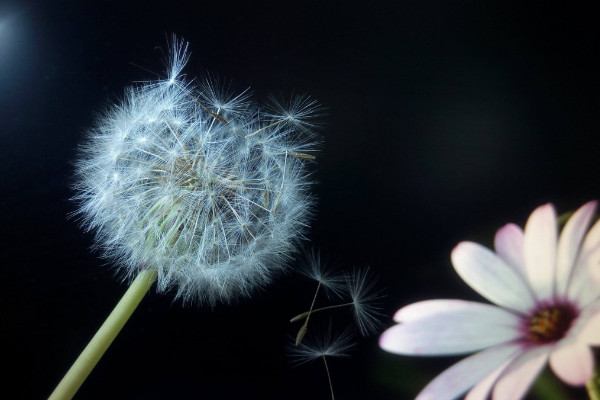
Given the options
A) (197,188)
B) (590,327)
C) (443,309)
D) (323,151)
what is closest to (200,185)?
(197,188)

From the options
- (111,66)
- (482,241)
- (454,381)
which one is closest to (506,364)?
(454,381)

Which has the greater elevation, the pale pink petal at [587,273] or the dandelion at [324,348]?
the dandelion at [324,348]

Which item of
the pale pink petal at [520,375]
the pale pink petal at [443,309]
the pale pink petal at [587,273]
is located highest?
the pale pink petal at [587,273]

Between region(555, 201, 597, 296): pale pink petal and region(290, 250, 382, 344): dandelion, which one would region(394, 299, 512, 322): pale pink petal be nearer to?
region(555, 201, 597, 296): pale pink petal

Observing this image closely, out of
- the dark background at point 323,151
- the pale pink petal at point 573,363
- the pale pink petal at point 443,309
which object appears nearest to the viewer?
the pale pink petal at point 573,363

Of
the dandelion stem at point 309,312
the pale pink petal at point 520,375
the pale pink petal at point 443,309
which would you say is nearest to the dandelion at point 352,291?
the dandelion stem at point 309,312

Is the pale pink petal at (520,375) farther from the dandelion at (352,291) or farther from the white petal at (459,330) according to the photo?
the dandelion at (352,291)

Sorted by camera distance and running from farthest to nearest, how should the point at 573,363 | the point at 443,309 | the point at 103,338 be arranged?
the point at 103,338 → the point at 443,309 → the point at 573,363

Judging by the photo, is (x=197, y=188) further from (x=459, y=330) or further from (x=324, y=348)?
(x=459, y=330)
